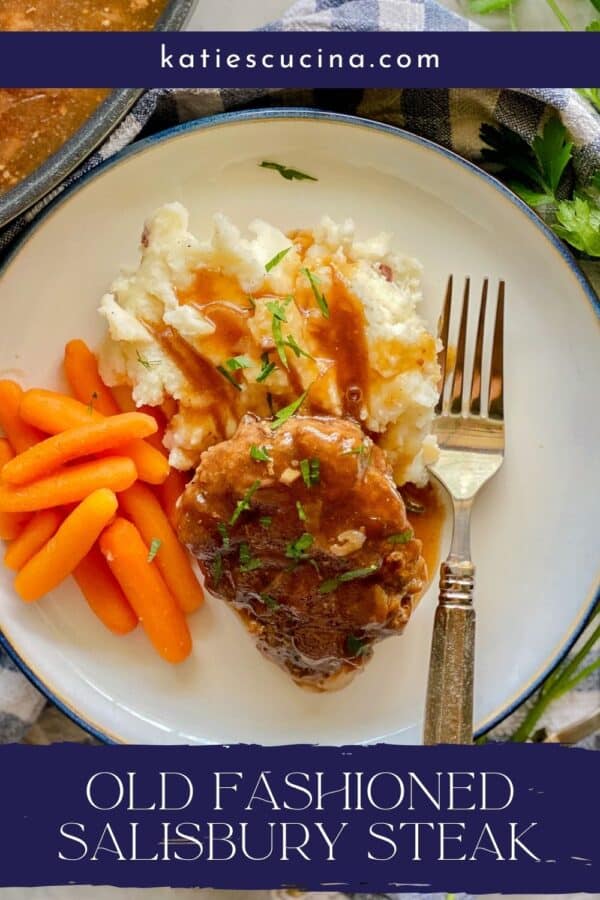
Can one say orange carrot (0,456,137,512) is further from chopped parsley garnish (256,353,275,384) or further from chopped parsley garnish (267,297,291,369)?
chopped parsley garnish (267,297,291,369)

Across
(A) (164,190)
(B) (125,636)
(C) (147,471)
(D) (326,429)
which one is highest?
(A) (164,190)

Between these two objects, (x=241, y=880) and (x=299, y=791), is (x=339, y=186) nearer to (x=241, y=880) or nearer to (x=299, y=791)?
(x=299, y=791)

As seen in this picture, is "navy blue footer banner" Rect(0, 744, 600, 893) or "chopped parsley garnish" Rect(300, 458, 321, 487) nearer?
"chopped parsley garnish" Rect(300, 458, 321, 487)

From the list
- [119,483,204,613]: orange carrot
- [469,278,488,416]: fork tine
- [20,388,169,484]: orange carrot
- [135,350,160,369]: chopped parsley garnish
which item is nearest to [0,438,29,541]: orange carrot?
[20,388,169,484]: orange carrot

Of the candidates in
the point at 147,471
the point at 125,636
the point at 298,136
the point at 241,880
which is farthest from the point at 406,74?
the point at 241,880

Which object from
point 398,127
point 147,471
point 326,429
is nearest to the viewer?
point 326,429

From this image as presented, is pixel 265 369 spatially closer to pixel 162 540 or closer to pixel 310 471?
pixel 310 471

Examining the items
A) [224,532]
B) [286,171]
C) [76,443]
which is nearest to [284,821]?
[224,532]
